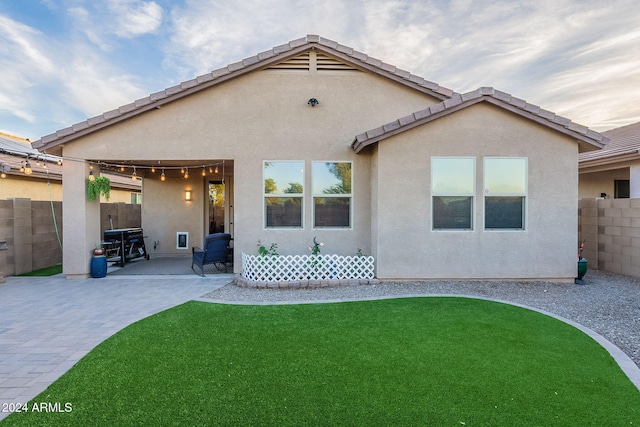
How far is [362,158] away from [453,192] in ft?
8.50

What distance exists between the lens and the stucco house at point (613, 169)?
32.4ft

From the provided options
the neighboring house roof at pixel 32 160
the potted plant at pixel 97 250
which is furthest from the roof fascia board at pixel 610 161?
the neighboring house roof at pixel 32 160

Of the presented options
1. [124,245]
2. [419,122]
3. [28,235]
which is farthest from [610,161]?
[28,235]

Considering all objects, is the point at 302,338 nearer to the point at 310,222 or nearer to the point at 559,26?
the point at 310,222

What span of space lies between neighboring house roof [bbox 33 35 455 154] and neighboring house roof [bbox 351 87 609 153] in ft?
4.93

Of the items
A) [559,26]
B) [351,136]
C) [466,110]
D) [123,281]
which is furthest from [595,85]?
[123,281]

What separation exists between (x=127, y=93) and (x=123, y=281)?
40.5 feet

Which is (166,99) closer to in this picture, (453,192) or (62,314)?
(62,314)

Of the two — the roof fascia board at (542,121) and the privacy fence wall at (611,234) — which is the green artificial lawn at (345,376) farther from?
the privacy fence wall at (611,234)

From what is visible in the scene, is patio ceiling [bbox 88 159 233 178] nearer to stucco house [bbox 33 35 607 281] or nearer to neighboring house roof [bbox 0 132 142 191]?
stucco house [bbox 33 35 607 281]

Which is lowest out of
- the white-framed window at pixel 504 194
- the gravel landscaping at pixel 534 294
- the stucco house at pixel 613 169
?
the gravel landscaping at pixel 534 294

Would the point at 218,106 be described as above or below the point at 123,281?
above

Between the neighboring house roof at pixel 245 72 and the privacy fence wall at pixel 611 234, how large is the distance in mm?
5806

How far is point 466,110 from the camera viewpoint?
26.1ft
